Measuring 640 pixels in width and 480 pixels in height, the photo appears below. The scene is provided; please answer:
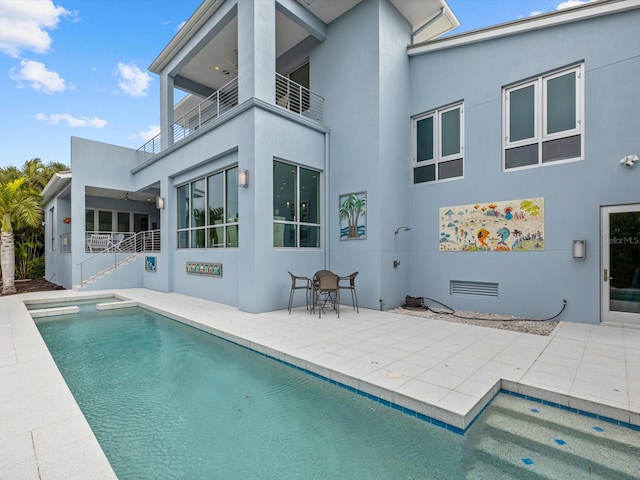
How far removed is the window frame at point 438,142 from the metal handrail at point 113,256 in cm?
987

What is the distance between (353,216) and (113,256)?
10.3m

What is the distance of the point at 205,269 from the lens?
29.6 feet

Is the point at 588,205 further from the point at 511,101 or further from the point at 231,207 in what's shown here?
the point at 231,207

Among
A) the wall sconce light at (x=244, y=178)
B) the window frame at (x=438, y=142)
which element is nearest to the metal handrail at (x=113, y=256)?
the wall sconce light at (x=244, y=178)

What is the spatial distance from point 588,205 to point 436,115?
3.85 m

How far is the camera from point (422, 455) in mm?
2432

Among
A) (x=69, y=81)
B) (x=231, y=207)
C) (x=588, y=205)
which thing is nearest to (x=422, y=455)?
(x=588, y=205)

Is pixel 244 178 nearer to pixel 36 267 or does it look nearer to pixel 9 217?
pixel 9 217

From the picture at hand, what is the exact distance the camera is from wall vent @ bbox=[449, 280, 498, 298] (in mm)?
6875

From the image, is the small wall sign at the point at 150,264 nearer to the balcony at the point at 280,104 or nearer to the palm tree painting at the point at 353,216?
the balcony at the point at 280,104

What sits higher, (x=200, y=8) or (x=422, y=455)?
(x=200, y=8)

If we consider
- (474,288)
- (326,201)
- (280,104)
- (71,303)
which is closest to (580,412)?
(474,288)

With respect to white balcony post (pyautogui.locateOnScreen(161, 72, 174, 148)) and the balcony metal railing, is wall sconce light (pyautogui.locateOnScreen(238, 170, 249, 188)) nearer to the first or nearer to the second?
the balcony metal railing

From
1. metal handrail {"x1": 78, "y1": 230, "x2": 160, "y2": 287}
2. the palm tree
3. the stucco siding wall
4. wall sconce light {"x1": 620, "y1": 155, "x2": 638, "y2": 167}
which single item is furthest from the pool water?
wall sconce light {"x1": 620, "y1": 155, "x2": 638, "y2": 167}
